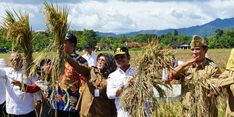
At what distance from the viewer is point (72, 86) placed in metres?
6.20

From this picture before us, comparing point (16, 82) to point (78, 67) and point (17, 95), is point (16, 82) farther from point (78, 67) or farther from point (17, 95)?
point (78, 67)

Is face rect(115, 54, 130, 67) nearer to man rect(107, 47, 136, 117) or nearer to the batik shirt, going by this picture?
man rect(107, 47, 136, 117)

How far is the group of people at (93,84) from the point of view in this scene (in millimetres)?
5445

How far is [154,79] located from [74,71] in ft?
4.46

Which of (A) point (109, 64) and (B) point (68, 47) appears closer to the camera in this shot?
(A) point (109, 64)

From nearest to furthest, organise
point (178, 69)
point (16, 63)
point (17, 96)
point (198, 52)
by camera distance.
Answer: point (178, 69), point (198, 52), point (16, 63), point (17, 96)

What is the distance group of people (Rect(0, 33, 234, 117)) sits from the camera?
5.45m

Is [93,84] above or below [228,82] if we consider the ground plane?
below

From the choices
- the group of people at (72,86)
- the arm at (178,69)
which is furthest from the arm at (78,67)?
the arm at (178,69)

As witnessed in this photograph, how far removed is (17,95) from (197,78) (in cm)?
258

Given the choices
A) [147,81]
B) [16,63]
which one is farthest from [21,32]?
[147,81]

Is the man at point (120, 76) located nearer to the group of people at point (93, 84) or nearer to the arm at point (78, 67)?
the group of people at point (93, 84)

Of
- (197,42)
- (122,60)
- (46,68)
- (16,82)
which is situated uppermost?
(197,42)

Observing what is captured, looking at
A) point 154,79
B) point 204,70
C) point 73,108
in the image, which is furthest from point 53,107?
point 204,70
